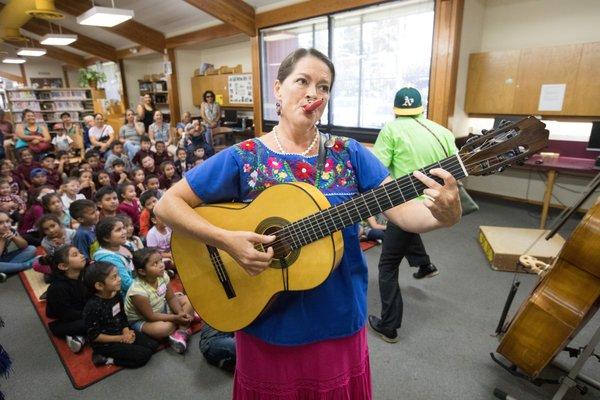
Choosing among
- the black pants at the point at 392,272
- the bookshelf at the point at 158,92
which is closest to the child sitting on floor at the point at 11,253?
the black pants at the point at 392,272

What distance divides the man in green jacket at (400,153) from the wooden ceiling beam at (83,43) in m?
11.0

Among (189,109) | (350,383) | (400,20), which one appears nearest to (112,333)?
(350,383)

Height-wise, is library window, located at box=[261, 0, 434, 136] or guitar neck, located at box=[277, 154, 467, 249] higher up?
library window, located at box=[261, 0, 434, 136]

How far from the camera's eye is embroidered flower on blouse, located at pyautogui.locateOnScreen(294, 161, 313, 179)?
3.45 feet

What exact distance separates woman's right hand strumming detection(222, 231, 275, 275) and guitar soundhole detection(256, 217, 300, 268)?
4 cm

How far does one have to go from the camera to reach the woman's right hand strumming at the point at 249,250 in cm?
100

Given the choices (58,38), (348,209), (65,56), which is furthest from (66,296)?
(65,56)

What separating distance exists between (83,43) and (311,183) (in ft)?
39.5

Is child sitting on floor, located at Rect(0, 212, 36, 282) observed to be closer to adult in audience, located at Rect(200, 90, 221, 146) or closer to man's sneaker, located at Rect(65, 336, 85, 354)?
man's sneaker, located at Rect(65, 336, 85, 354)

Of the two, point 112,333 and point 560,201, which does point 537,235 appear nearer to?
point 560,201

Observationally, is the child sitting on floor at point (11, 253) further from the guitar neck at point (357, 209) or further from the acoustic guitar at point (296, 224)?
the guitar neck at point (357, 209)

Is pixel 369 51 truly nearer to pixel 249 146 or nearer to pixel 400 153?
pixel 400 153

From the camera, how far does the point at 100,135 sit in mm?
6715

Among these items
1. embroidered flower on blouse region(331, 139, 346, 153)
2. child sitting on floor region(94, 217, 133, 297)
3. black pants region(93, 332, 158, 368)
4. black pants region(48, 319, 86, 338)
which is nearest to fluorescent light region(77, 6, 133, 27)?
child sitting on floor region(94, 217, 133, 297)
